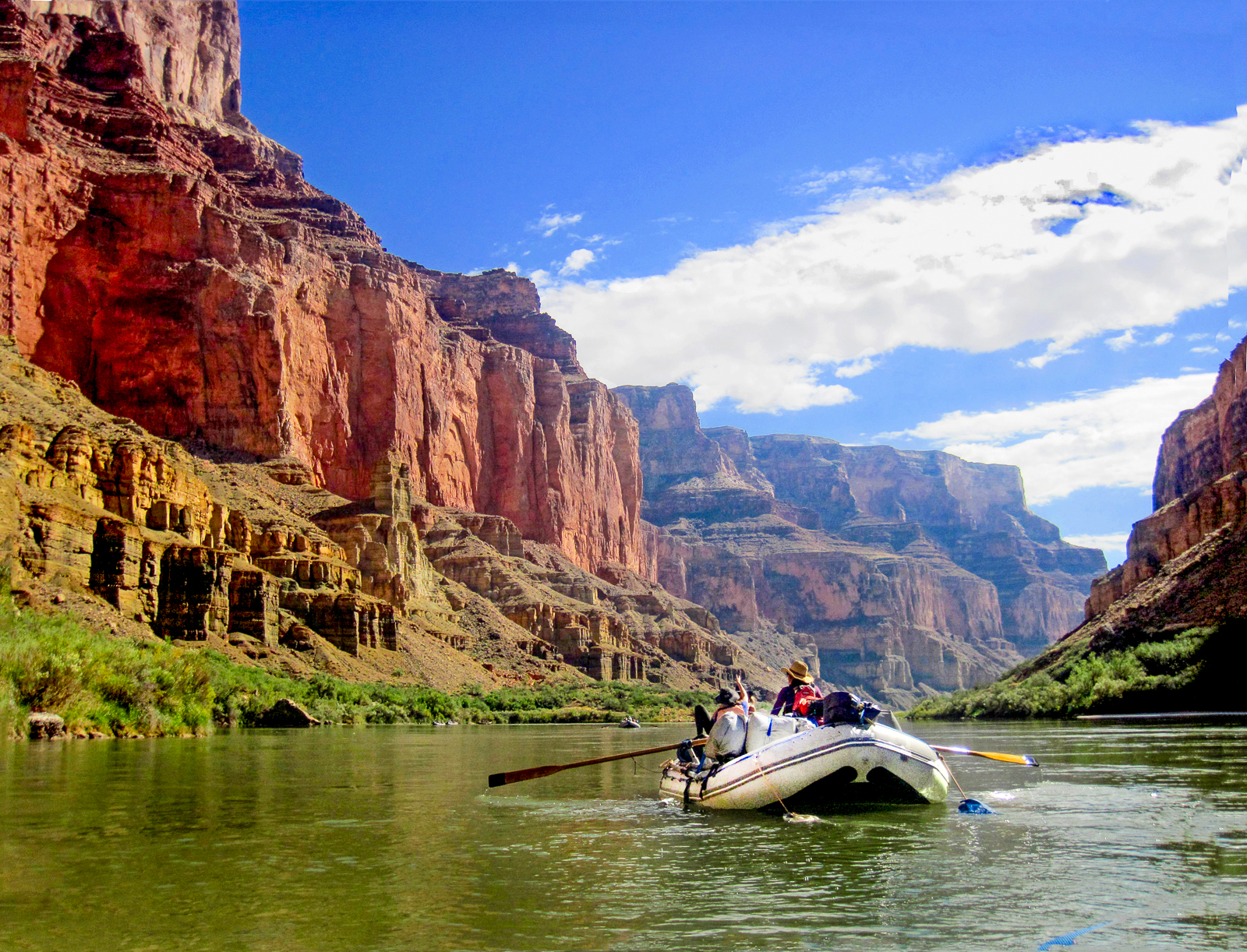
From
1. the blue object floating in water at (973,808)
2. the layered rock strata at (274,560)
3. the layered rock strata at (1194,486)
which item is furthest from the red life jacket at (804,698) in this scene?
the layered rock strata at (1194,486)

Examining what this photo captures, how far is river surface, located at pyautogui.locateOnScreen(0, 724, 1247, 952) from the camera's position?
1053 centimetres

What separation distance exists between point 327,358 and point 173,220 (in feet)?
84.4

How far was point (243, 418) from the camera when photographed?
355 ft

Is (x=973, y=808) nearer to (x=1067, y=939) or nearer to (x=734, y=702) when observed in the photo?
(x=734, y=702)

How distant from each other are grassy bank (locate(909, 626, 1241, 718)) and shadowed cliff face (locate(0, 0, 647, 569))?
68.8 metres

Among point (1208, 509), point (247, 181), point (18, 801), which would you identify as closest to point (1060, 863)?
point (18, 801)

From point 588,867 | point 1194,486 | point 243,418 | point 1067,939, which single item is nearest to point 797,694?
point 588,867

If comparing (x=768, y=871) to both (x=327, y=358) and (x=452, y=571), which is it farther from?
(x=327, y=358)

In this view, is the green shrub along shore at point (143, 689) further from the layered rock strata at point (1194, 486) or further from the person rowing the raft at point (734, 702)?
the layered rock strata at point (1194, 486)

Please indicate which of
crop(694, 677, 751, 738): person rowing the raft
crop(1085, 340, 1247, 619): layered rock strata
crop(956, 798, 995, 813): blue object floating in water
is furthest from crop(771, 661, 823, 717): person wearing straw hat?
crop(1085, 340, 1247, 619): layered rock strata

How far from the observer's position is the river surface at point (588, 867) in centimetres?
1053

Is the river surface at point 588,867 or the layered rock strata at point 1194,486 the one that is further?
the layered rock strata at point 1194,486

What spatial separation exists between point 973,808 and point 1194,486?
126 m

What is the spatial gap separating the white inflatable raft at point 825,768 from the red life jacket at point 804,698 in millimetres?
924
